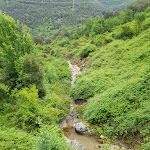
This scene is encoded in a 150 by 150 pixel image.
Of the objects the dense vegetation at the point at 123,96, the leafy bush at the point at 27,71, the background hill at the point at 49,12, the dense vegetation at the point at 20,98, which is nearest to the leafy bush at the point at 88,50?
→ the dense vegetation at the point at 123,96

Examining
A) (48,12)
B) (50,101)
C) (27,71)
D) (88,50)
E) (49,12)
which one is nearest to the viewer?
(27,71)

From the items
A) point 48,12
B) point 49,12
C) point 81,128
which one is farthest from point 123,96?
point 49,12

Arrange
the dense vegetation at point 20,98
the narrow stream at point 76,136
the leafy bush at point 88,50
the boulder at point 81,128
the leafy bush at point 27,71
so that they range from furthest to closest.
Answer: the leafy bush at point 88,50 → the leafy bush at point 27,71 → the boulder at point 81,128 → the narrow stream at point 76,136 → the dense vegetation at point 20,98

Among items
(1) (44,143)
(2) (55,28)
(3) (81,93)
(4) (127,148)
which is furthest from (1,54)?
(2) (55,28)

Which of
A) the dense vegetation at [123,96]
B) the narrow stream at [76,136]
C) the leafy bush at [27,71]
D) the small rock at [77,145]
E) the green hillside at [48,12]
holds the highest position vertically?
the green hillside at [48,12]

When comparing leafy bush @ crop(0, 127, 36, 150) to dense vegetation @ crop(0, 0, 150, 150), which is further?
dense vegetation @ crop(0, 0, 150, 150)

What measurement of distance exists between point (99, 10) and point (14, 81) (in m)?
123

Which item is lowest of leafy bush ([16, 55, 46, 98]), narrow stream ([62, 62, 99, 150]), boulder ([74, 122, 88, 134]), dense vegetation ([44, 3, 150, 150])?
narrow stream ([62, 62, 99, 150])

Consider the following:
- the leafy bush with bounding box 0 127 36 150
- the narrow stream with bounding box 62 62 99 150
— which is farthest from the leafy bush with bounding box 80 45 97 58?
the leafy bush with bounding box 0 127 36 150

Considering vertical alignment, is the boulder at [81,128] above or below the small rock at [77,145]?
below

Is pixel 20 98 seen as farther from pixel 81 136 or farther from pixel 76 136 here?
pixel 81 136

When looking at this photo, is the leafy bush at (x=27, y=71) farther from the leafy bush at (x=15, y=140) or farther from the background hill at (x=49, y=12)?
the background hill at (x=49, y=12)

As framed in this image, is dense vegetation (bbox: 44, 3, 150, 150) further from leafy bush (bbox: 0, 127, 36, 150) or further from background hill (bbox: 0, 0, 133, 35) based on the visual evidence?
background hill (bbox: 0, 0, 133, 35)

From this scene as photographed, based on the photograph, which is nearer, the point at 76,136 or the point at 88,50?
the point at 76,136
